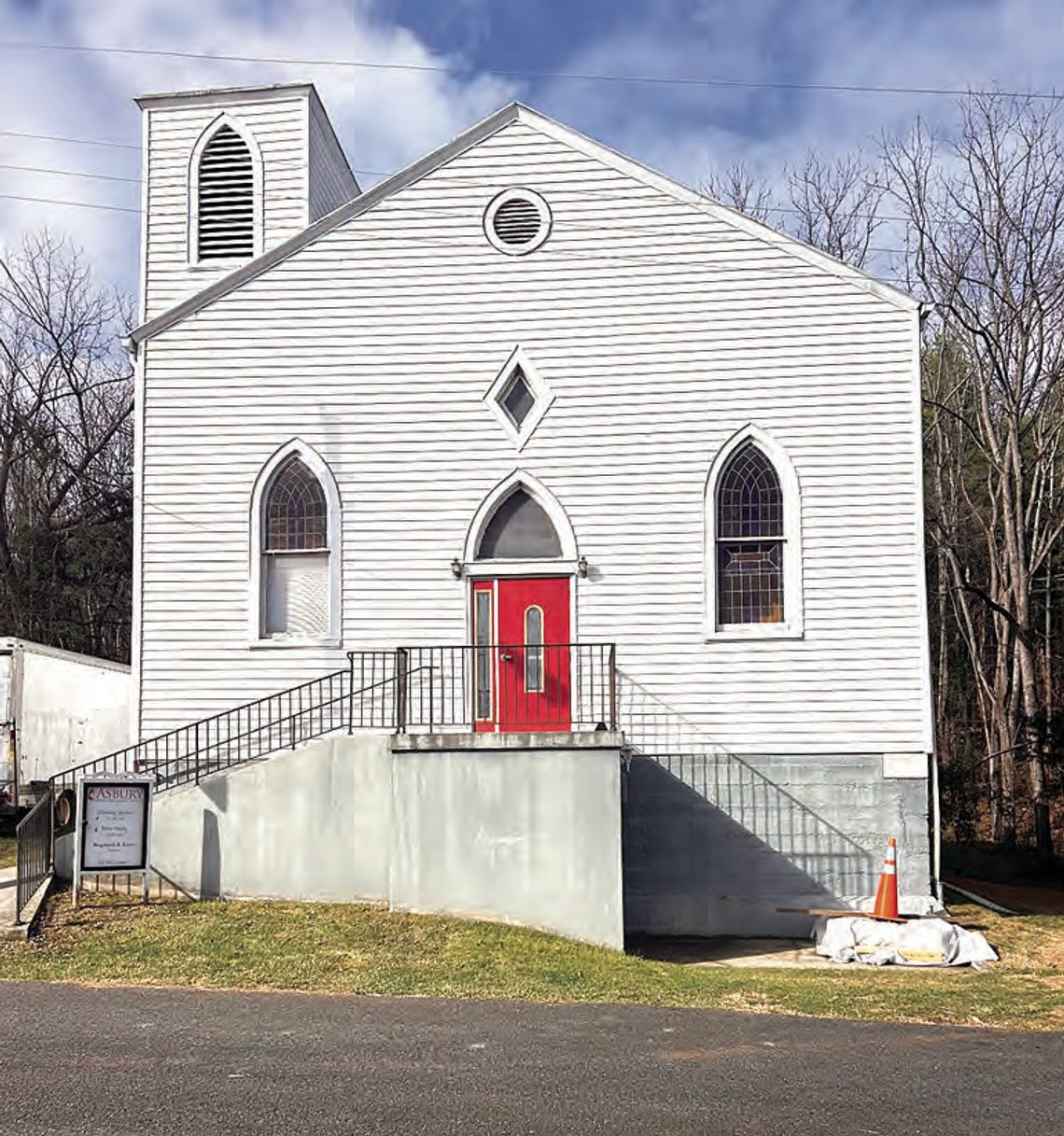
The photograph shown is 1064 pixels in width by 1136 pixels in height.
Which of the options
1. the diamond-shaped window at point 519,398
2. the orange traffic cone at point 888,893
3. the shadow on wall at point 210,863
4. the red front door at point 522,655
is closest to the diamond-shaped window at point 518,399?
the diamond-shaped window at point 519,398

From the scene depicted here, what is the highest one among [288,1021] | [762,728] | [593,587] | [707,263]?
[707,263]

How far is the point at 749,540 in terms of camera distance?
1574cm

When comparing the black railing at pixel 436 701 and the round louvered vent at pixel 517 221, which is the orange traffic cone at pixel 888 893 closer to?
the black railing at pixel 436 701

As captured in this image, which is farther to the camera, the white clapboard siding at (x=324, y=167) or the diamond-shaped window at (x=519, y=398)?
the white clapboard siding at (x=324, y=167)

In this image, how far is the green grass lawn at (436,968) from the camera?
11.0 metres

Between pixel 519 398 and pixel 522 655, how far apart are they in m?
2.96

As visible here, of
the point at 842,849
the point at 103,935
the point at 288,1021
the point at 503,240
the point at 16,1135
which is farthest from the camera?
the point at 503,240

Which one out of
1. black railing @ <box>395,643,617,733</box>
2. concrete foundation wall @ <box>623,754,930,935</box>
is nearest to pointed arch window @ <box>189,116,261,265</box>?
black railing @ <box>395,643,617,733</box>

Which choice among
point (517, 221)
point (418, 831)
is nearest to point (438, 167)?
point (517, 221)

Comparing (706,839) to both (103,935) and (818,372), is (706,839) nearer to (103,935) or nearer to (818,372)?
(818,372)

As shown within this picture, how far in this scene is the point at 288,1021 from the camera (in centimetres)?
967

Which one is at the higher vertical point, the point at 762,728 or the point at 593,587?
the point at 593,587

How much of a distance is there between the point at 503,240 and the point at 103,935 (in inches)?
345

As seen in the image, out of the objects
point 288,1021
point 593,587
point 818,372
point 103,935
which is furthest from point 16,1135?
point 818,372
